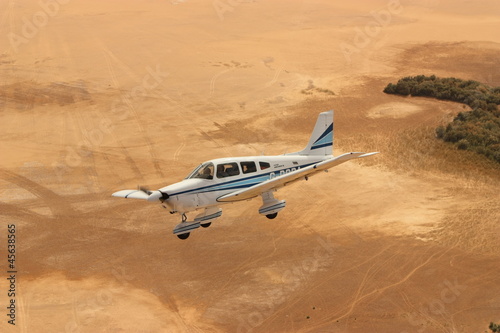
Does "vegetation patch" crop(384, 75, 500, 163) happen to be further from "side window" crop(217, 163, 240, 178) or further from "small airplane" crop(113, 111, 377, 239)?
"side window" crop(217, 163, 240, 178)

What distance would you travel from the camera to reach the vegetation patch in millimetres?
34844

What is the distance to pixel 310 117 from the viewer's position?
41.9 m

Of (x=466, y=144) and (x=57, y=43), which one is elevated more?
(x=466, y=144)

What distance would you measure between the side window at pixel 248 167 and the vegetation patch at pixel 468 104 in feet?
47.3

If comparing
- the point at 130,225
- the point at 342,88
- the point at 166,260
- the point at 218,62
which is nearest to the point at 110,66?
the point at 218,62

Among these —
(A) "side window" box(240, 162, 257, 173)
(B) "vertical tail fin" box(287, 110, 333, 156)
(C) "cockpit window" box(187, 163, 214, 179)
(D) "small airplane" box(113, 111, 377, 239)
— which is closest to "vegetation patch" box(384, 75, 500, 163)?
(B) "vertical tail fin" box(287, 110, 333, 156)

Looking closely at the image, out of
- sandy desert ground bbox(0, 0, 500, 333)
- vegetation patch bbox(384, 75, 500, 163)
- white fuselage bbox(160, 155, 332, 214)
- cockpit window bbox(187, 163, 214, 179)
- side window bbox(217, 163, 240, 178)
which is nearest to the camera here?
sandy desert ground bbox(0, 0, 500, 333)

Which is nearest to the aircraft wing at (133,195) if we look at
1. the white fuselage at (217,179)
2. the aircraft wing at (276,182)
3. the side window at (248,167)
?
the white fuselage at (217,179)

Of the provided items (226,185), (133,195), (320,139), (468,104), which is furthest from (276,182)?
(468,104)

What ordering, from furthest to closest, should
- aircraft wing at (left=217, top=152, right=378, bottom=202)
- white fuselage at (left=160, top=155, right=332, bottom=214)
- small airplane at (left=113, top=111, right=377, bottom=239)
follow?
1. white fuselage at (left=160, top=155, right=332, bottom=214)
2. small airplane at (left=113, top=111, right=377, bottom=239)
3. aircraft wing at (left=217, top=152, right=378, bottom=202)

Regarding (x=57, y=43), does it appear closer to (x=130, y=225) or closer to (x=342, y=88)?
(x=342, y=88)

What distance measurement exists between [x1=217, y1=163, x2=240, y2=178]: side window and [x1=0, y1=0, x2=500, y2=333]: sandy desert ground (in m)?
3.21

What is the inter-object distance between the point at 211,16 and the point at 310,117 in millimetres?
30519

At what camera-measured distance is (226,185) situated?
80.5 feet
